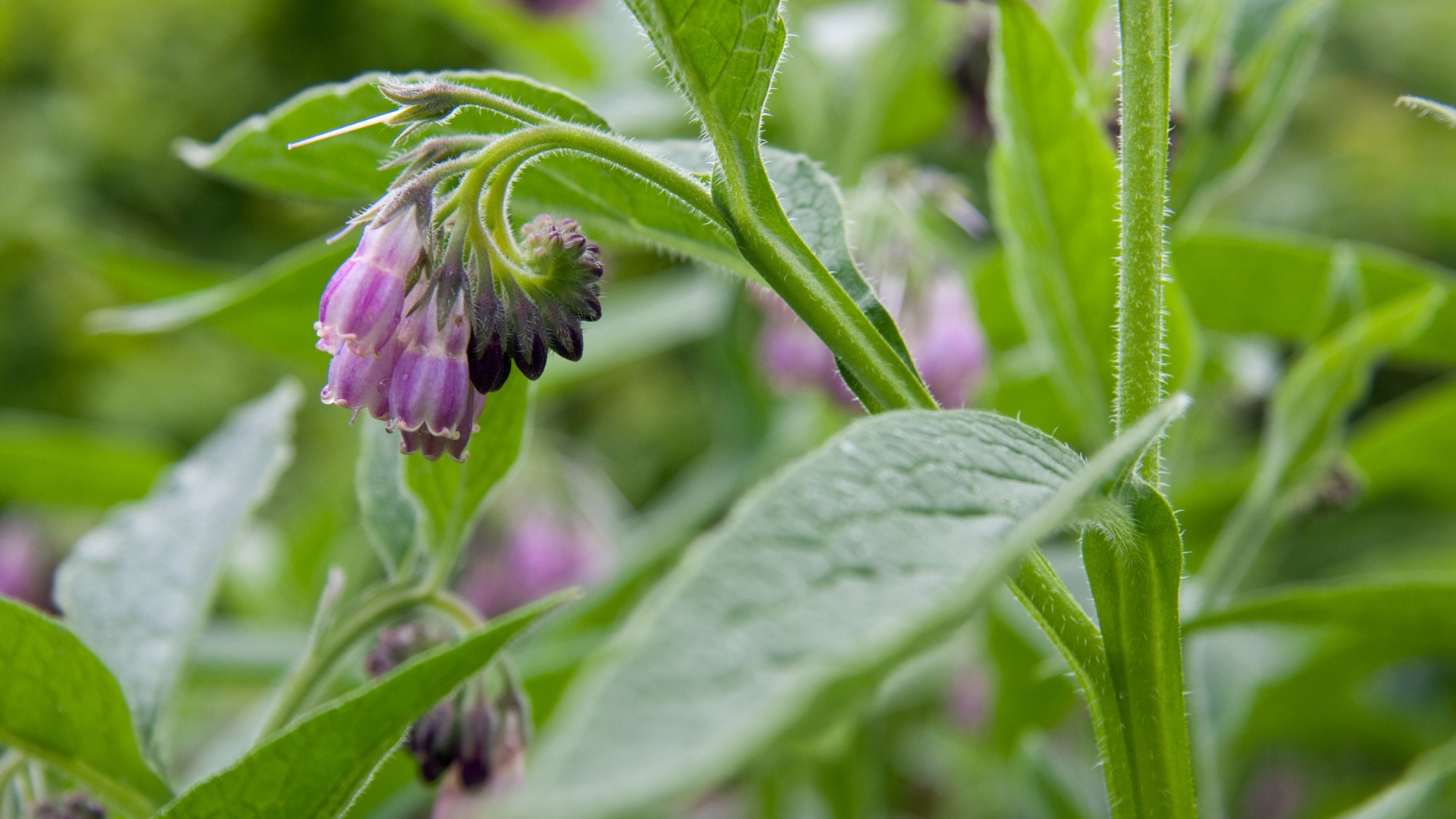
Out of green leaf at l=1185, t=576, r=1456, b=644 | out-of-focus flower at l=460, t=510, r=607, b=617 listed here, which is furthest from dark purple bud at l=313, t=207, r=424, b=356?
out-of-focus flower at l=460, t=510, r=607, b=617

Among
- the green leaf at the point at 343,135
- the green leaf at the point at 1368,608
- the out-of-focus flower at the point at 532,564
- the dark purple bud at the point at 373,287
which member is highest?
the out-of-focus flower at the point at 532,564

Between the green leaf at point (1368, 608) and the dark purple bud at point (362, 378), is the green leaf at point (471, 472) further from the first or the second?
the green leaf at point (1368, 608)

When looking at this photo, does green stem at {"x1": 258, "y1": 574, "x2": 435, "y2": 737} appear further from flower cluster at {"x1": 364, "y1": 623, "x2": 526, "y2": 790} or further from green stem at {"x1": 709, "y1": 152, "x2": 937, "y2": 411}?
green stem at {"x1": 709, "y1": 152, "x2": 937, "y2": 411}

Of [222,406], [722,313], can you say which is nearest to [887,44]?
[722,313]

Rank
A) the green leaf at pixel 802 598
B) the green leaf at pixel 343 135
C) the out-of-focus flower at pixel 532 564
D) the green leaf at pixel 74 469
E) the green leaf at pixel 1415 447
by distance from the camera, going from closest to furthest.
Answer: the green leaf at pixel 802 598 < the green leaf at pixel 343 135 < the green leaf at pixel 1415 447 < the green leaf at pixel 74 469 < the out-of-focus flower at pixel 532 564

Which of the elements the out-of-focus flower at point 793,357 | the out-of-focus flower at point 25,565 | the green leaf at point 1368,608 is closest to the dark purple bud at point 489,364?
the green leaf at point 1368,608

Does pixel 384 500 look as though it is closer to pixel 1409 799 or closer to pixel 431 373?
pixel 431 373
